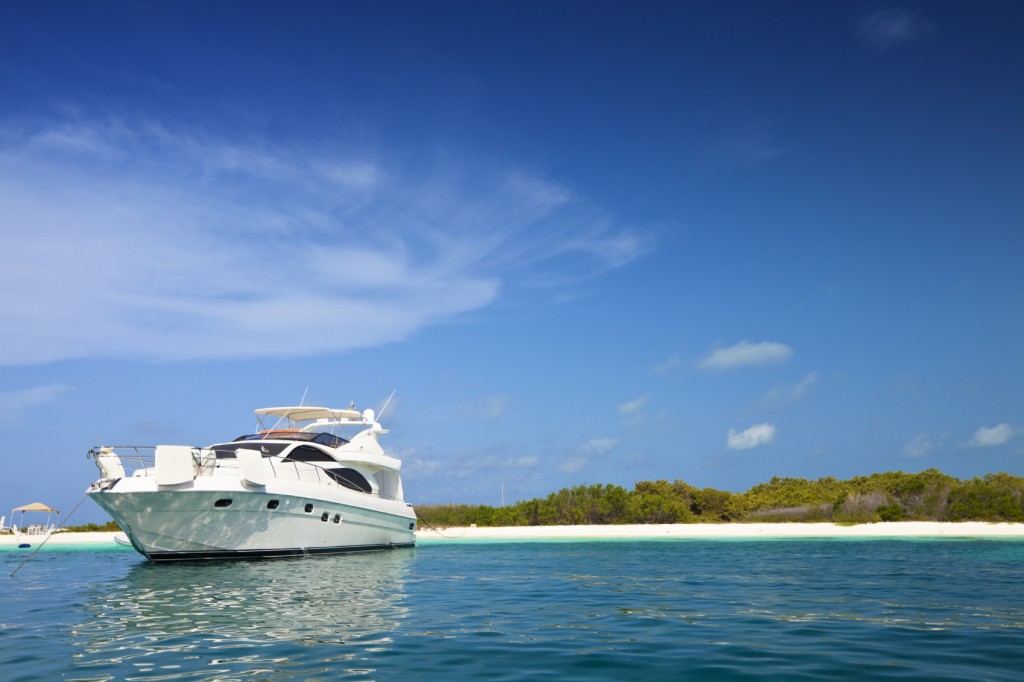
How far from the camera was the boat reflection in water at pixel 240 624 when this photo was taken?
23.5ft

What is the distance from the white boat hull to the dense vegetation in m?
28.3

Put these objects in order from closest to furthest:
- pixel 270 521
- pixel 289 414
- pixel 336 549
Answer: pixel 270 521 → pixel 336 549 → pixel 289 414

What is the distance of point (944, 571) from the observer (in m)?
16.1

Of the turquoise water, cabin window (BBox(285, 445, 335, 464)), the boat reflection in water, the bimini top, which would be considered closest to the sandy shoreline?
the bimini top

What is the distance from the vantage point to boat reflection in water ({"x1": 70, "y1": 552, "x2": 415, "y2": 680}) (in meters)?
7.15

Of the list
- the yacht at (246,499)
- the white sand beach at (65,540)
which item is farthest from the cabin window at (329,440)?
the white sand beach at (65,540)

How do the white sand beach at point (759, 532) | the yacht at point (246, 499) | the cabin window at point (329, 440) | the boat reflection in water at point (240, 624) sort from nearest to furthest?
the boat reflection in water at point (240, 624), the yacht at point (246, 499), the cabin window at point (329, 440), the white sand beach at point (759, 532)

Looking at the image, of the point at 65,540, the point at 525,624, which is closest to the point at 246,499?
the point at 525,624

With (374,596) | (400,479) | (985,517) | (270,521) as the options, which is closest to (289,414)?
(400,479)

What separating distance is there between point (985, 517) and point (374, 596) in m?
40.7

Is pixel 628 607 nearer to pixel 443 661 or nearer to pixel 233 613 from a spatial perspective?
pixel 443 661

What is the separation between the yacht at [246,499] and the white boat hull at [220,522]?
1.2 inches

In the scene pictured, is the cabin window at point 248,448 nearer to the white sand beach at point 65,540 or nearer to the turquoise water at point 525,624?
the turquoise water at point 525,624

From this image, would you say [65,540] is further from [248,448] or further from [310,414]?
[248,448]
